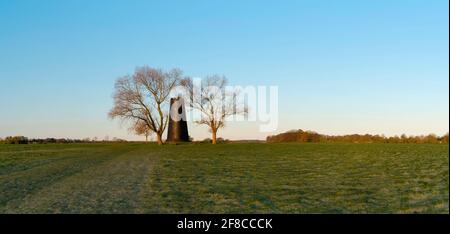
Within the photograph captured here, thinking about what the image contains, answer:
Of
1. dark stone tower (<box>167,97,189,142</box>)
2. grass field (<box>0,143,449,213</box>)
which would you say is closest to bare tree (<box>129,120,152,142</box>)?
dark stone tower (<box>167,97,189,142</box>)

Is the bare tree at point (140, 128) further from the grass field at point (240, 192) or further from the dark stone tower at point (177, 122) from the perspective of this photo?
the grass field at point (240, 192)

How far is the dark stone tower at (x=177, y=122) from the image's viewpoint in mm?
56938

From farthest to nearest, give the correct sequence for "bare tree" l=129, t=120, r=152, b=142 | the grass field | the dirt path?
"bare tree" l=129, t=120, r=152, b=142 → the dirt path → the grass field

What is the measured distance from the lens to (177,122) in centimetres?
5762

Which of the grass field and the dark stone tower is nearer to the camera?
the grass field

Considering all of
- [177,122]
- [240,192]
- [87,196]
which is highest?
[177,122]

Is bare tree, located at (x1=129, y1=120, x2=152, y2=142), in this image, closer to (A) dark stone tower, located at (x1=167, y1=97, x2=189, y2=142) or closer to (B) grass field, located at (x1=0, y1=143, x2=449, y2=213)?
(A) dark stone tower, located at (x1=167, y1=97, x2=189, y2=142)

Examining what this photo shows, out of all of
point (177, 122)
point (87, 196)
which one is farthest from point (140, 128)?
point (87, 196)

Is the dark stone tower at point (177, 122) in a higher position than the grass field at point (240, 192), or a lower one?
higher

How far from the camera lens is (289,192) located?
9.85 metres

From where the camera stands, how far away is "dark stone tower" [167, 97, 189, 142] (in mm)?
56938

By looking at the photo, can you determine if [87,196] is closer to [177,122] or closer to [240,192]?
[240,192]

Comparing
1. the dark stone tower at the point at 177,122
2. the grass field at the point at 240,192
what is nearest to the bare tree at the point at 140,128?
the dark stone tower at the point at 177,122
